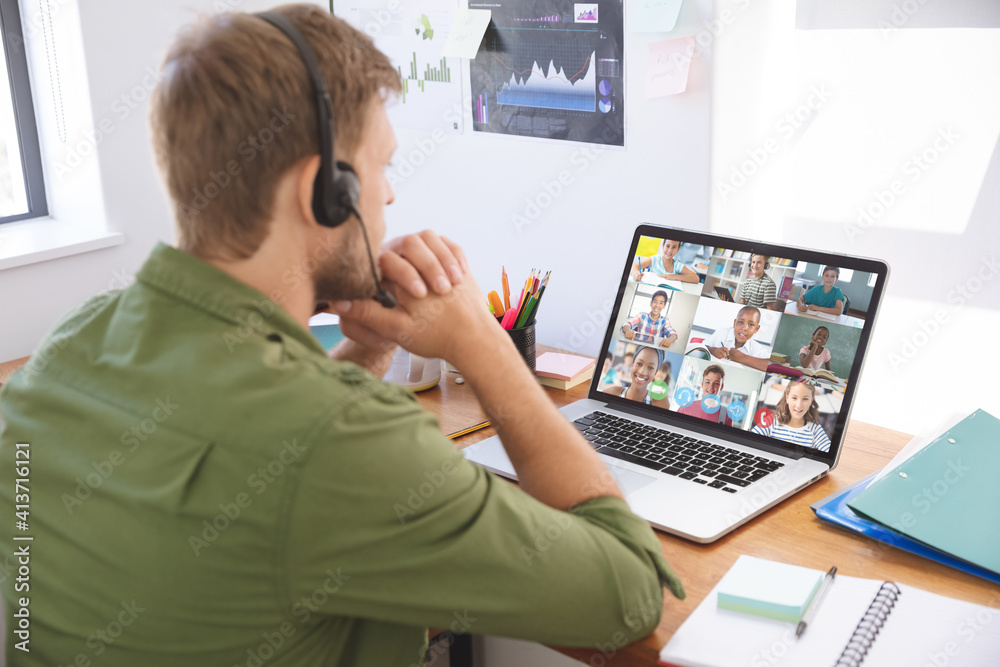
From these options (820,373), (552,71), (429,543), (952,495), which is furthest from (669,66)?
(429,543)

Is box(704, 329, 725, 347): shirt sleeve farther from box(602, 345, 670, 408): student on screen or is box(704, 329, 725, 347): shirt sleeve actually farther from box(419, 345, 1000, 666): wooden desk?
A: box(419, 345, 1000, 666): wooden desk

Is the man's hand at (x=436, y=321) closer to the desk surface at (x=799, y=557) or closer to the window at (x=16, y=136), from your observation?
the desk surface at (x=799, y=557)

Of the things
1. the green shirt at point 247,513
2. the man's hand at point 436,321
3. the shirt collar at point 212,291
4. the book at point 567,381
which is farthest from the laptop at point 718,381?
the shirt collar at point 212,291

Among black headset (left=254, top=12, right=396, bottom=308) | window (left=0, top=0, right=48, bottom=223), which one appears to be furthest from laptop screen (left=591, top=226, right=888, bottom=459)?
window (left=0, top=0, right=48, bottom=223)

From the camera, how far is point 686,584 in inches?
35.3

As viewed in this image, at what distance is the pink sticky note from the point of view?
1.46m

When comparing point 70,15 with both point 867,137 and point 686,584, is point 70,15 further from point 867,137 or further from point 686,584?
point 686,584

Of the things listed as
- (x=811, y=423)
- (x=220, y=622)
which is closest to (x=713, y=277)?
(x=811, y=423)

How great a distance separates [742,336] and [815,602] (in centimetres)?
44

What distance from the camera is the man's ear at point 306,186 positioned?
765 millimetres

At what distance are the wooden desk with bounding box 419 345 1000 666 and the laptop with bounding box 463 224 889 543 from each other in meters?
0.02

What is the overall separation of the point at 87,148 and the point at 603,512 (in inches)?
66.3

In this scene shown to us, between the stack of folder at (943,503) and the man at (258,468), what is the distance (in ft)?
0.97

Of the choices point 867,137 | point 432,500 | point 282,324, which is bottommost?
point 432,500
